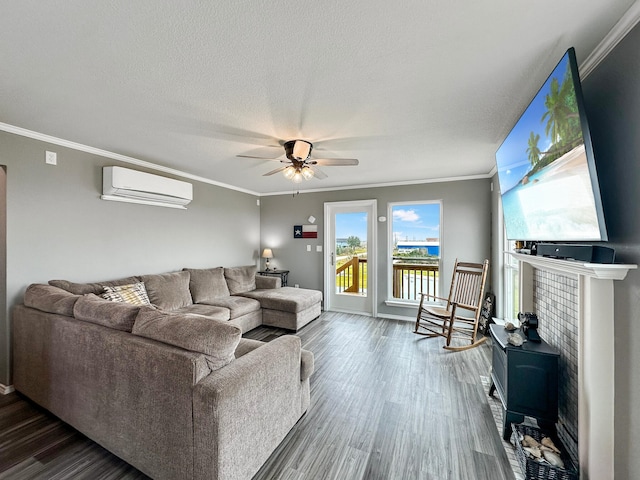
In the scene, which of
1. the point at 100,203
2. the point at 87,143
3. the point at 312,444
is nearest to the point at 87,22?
the point at 87,143

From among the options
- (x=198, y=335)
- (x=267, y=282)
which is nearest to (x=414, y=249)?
(x=267, y=282)

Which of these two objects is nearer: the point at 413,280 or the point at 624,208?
the point at 624,208

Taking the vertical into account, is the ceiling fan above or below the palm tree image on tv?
above

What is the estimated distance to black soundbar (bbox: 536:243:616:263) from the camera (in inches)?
50.5

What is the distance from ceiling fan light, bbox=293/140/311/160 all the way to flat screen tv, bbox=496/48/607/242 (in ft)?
5.44

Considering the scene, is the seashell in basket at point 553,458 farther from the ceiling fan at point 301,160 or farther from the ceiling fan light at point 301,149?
the ceiling fan light at point 301,149

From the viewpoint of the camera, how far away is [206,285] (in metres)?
3.89

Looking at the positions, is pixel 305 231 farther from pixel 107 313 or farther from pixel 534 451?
pixel 534 451

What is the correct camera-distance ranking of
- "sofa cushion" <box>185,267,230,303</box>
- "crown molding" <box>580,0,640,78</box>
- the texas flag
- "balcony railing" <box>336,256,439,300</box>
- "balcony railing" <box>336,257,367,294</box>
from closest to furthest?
"crown molding" <box>580,0,640,78</box> < "sofa cushion" <box>185,267,230,303</box> < "balcony railing" <box>336,256,439,300</box> < "balcony railing" <box>336,257,367,294</box> < the texas flag

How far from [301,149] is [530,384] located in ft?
8.28

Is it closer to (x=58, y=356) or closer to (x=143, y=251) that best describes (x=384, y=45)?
(x=58, y=356)

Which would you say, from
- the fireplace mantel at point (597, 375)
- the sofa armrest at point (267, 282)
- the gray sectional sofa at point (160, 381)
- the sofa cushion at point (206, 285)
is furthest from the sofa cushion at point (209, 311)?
the fireplace mantel at point (597, 375)

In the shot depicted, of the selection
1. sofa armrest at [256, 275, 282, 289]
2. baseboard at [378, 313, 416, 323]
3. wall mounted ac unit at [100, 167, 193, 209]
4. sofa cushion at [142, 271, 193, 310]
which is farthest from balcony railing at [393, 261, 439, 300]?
wall mounted ac unit at [100, 167, 193, 209]

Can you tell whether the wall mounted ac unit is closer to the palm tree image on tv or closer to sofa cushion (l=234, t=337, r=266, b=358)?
sofa cushion (l=234, t=337, r=266, b=358)
